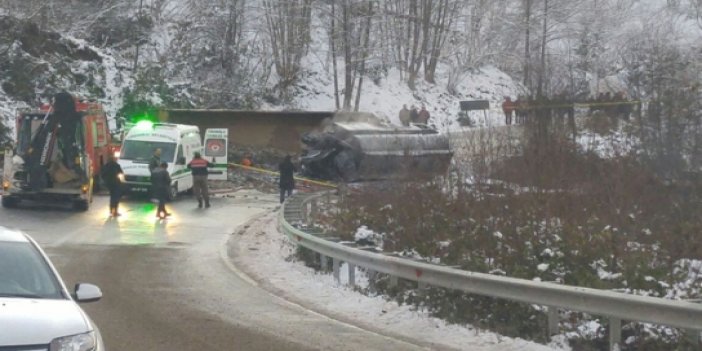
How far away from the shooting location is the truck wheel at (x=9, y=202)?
2573 centimetres

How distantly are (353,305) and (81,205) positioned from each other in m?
15.2

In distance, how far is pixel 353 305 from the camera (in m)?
12.4

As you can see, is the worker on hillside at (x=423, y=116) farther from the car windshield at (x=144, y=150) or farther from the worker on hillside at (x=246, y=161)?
the car windshield at (x=144, y=150)

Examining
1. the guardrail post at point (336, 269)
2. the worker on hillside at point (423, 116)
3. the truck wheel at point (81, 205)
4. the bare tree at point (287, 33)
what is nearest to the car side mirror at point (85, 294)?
the guardrail post at point (336, 269)

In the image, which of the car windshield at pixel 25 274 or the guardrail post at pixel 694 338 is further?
the guardrail post at pixel 694 338

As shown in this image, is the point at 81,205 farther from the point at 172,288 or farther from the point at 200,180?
the point at 172,288

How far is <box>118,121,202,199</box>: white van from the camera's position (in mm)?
29656

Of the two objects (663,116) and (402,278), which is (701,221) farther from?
(663,116)

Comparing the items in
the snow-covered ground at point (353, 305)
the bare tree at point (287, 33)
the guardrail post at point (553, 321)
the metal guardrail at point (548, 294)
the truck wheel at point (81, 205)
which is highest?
the bare tree at point (287, 33)

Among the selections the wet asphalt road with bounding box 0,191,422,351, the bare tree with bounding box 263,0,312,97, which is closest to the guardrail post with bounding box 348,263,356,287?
the wet asphalt road with bounding box 0,191,422,351

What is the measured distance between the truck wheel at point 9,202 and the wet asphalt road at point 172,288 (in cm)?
35

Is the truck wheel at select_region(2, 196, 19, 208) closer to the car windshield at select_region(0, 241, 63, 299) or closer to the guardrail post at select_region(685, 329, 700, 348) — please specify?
the car windshield at select_region(0, 241, 63, 299)

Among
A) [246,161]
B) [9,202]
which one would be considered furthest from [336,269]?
[246,161]

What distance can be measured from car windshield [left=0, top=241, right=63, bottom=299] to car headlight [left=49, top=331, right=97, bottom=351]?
0.99 meters
